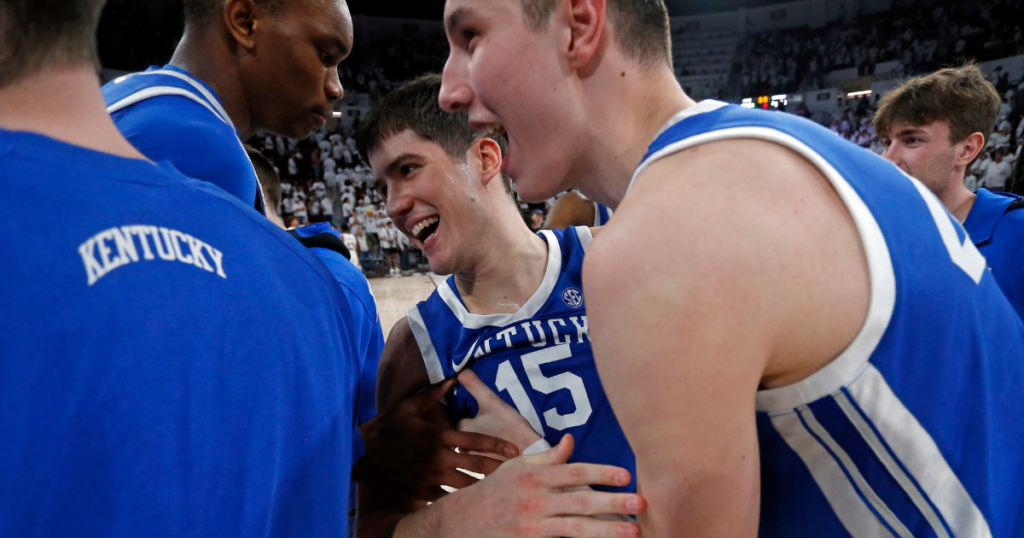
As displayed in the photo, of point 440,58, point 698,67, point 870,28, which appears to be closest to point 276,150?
point 440,58

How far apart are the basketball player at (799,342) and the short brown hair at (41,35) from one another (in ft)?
2.37

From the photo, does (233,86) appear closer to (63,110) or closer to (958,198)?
(63,110)

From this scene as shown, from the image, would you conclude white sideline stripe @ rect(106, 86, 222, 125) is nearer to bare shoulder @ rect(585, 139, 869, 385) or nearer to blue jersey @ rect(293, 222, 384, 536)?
blue jersey @ rect(293, 222, 384, 536)

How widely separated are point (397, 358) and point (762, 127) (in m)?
1.42

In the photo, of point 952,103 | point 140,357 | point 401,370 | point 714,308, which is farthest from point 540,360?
point 952,103

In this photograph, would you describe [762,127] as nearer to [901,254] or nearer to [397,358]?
[901,254]

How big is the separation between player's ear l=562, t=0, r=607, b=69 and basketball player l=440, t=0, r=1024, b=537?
2 cm

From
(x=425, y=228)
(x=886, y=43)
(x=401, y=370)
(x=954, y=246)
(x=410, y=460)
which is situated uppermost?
(x=886, y=43)

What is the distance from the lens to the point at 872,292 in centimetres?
80

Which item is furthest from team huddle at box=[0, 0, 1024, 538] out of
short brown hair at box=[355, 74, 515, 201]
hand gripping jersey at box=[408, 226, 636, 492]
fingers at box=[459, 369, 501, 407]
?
short brown hair at box=[355, 74, 515, 201]

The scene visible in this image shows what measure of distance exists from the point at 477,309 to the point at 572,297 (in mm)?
325

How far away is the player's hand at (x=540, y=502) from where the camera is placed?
3.57 feet

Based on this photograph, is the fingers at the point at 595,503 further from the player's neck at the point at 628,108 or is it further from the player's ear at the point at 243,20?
the player's ear at the point at 243,20

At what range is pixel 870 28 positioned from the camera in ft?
86.5
